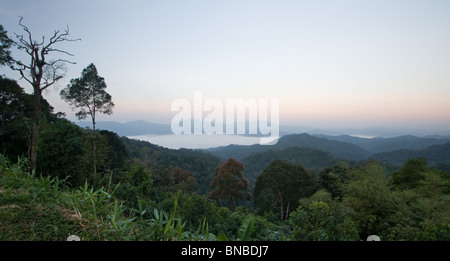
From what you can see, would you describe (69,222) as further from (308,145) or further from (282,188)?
(308,145)

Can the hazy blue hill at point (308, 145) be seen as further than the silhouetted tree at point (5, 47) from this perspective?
Yes

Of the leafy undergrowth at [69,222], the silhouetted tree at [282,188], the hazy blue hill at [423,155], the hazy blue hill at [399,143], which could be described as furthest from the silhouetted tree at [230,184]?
the hazy blue hill at [399,143]

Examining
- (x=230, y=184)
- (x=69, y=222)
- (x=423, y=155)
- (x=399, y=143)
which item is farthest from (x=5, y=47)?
(x=399, y=143)

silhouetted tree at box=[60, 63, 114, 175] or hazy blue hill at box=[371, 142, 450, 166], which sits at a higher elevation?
silhouetted tree at box=[60, 63, 114, 175]

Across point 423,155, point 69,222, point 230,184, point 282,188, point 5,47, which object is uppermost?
point 5,47

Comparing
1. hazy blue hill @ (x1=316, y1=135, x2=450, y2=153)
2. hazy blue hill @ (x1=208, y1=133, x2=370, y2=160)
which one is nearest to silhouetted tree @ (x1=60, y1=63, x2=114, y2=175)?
hazy blue hill @ (x1=208, y1=133, x2=370, y2=160)

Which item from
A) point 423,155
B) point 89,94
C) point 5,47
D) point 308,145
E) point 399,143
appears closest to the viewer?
point 5,47

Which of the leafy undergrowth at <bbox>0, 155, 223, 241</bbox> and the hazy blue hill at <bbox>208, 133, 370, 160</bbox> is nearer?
the leafy undergrowth at <bbox>0, 155, 223, 241</bbox>

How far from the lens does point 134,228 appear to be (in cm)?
112

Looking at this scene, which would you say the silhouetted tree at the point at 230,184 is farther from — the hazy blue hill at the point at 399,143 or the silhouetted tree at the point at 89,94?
the hazy blue hill at the point at 399,143

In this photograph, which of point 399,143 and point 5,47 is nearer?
point 5,47

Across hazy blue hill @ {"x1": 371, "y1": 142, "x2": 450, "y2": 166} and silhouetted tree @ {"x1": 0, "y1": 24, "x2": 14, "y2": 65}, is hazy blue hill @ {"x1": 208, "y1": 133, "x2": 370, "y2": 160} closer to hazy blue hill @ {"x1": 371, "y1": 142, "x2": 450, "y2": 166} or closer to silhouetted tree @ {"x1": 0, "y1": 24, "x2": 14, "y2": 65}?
hazy blue hill @ {"x1": 371, "y1": 142, "x2": 450, "y2": 166}

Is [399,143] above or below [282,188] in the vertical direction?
below
